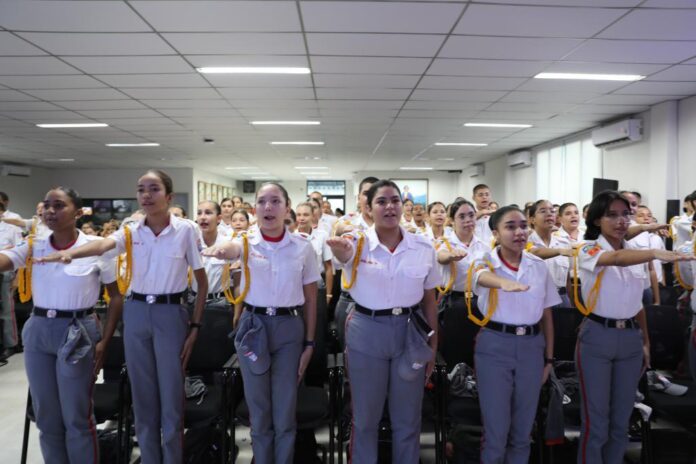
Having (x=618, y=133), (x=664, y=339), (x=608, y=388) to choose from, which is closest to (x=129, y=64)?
(x=608, y=388)

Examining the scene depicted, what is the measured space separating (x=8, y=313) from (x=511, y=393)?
541 cm

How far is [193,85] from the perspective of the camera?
524 cm

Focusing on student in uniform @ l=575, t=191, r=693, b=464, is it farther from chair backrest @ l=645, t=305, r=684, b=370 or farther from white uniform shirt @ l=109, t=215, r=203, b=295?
white uniform shirt @ l=109, t=215, r=203, b=295

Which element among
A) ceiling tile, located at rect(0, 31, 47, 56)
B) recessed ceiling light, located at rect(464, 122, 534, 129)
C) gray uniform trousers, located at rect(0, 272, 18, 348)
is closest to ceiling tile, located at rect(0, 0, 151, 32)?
ceiling tile, located at rect(0, 31, 47, 56)

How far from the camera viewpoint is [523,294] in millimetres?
2301

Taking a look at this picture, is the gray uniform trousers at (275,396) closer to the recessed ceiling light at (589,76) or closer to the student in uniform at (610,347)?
the student in uniform at (610,347)

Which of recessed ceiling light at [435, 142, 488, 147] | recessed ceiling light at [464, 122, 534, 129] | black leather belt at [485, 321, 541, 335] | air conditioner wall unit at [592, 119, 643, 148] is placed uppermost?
recessed ceiling light at [435, 142, 488, 147]

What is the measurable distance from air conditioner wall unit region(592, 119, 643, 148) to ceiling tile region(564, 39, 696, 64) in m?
2.44

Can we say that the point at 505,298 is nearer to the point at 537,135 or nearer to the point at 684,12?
the point at 684,12

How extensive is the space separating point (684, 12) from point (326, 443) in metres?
4.05

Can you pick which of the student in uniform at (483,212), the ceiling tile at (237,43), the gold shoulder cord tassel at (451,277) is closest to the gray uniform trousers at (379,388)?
the gold shoulder cord tassel at (451,277)

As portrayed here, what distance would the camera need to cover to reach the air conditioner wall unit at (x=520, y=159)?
1038 cm

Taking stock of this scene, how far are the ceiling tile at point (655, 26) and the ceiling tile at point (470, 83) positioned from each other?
1342 millimetres

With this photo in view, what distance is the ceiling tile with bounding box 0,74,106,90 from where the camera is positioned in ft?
16.1
